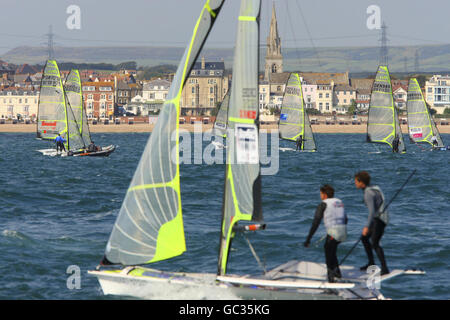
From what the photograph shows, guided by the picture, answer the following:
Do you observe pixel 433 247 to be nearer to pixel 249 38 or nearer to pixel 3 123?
pixel 249 38

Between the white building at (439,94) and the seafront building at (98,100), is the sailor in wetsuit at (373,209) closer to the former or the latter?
the seafront building at (98,100)

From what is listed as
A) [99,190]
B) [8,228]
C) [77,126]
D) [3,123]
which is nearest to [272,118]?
[3,123]

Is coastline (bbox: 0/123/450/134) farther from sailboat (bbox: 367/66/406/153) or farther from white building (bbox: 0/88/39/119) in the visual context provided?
sailboat (bbox: 367/66/406/153)

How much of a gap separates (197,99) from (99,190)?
143 meters

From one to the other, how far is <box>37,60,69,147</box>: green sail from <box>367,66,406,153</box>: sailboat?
1903 cm

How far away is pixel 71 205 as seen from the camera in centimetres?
2461

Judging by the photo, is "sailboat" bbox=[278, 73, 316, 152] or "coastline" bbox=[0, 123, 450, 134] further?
"coastline" bbox=[0, 123, 450, 134]

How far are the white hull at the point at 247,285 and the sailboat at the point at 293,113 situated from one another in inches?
1543

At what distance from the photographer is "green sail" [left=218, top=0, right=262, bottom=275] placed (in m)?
11.3

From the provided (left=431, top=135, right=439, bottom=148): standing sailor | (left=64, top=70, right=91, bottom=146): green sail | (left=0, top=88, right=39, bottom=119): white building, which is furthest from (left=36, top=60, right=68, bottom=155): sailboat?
(left=0, top=88, right=39, bottom=119): white building

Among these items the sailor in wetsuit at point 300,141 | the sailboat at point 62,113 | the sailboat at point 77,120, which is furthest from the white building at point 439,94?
the sailboat at point 62,113

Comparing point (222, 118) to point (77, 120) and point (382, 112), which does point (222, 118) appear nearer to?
point (382, 112)

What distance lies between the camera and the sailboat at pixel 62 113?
44312 mm

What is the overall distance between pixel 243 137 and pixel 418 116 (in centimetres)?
4371
